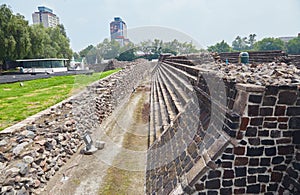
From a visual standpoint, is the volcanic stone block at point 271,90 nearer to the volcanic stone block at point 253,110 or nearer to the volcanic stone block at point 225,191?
the volcanic stone block at point 253,110

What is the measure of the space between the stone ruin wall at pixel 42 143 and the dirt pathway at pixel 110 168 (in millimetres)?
287

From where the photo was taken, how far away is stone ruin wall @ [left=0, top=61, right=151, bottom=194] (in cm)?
339

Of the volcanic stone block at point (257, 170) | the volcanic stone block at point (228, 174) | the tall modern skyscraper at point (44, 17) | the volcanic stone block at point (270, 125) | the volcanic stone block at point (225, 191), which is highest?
the tall modern skyscraper at point (44, 17)

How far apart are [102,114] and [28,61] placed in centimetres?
1942

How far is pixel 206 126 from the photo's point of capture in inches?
98.8

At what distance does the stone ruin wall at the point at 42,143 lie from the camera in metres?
3.39

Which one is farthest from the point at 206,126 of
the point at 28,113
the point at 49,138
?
the point at 28,113

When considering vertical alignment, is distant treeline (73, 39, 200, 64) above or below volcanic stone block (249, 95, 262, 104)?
above

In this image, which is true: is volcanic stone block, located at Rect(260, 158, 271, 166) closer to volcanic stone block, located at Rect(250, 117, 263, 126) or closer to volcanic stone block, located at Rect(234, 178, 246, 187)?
volcanic stone block, located at Rect(234, 178, 246, 187)

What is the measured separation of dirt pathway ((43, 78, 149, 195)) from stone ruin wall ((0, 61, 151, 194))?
0.94ft

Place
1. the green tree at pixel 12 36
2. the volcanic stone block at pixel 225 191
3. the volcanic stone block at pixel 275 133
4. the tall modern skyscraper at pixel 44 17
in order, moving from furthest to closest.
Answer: the tall modern skyscraper at pixel 44 17
the green tree at pixel 12 36
the volcanic stone block at pixel 225 191
the volcanic stone block at pixel 275 133

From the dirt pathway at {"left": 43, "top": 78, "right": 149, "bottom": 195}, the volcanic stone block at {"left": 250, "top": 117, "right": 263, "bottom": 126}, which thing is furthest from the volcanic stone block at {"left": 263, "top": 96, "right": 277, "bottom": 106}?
the dirt pathway at {"left": 43, "top": 78, "right": 149, "bottom": 195}

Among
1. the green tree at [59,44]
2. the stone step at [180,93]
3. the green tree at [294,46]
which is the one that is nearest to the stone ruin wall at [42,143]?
the stone step at [180,93]

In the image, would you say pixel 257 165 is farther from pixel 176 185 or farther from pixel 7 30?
pixel 7 30
